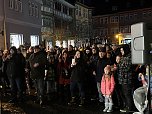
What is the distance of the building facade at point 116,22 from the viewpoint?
9200 cm

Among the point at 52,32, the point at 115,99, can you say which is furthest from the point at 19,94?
the point at 52,32

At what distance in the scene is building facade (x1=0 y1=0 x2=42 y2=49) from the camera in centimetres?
2697

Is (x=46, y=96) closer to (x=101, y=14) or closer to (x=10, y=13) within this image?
(x=10, y=13)

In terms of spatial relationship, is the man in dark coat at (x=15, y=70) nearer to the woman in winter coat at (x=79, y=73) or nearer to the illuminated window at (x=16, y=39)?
the woman in winter coat at (x=79, y=73)

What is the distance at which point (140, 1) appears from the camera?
94812 mm

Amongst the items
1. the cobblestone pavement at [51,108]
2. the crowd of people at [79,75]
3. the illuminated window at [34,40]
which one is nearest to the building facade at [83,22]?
the illuminated window at [34,40]

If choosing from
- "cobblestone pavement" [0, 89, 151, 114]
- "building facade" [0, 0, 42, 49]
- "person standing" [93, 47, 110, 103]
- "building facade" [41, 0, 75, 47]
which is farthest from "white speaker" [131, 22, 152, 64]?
"building facade" [41, 0, 75, 47]

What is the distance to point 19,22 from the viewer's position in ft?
102

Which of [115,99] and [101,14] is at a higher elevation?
[101,14]

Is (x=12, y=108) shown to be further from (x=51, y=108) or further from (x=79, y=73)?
(x=79, y=73)

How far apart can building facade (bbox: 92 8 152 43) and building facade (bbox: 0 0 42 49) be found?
55445 millimetres

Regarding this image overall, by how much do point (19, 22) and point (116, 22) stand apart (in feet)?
219

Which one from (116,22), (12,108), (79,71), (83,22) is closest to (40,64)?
(79,71)

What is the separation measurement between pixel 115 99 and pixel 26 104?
3044 millimetres
